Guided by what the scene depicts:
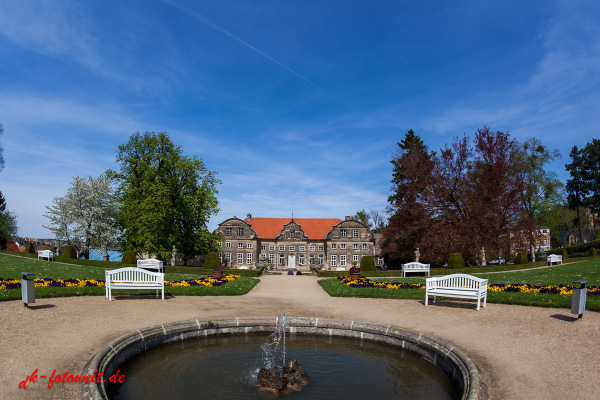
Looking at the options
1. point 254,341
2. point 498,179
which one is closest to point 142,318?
point 254,341

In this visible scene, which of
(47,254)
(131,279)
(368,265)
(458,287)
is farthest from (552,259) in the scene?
(47,254)

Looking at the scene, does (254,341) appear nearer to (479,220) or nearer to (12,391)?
(12,391)

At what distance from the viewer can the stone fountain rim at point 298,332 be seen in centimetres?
617

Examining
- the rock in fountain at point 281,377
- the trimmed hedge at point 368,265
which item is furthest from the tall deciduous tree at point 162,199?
the rock in fountain at point 281,377

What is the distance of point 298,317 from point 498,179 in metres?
28.3

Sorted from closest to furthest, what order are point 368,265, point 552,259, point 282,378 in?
point 282,378, point 368,265, point 552,259

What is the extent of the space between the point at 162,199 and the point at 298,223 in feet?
91.0

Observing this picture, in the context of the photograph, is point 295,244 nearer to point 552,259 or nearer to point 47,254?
point 47,254

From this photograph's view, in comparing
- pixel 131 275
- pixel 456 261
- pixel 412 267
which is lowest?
pixel 412 267

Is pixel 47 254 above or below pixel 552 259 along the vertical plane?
above

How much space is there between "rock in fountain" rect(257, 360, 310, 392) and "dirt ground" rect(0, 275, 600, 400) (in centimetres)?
300

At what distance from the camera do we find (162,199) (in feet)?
107

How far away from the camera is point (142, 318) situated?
10.1m

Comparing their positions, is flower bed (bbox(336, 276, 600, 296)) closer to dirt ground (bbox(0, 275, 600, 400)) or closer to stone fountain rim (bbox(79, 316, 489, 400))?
dirt ground (bbox(0, 275, 600, 400))
